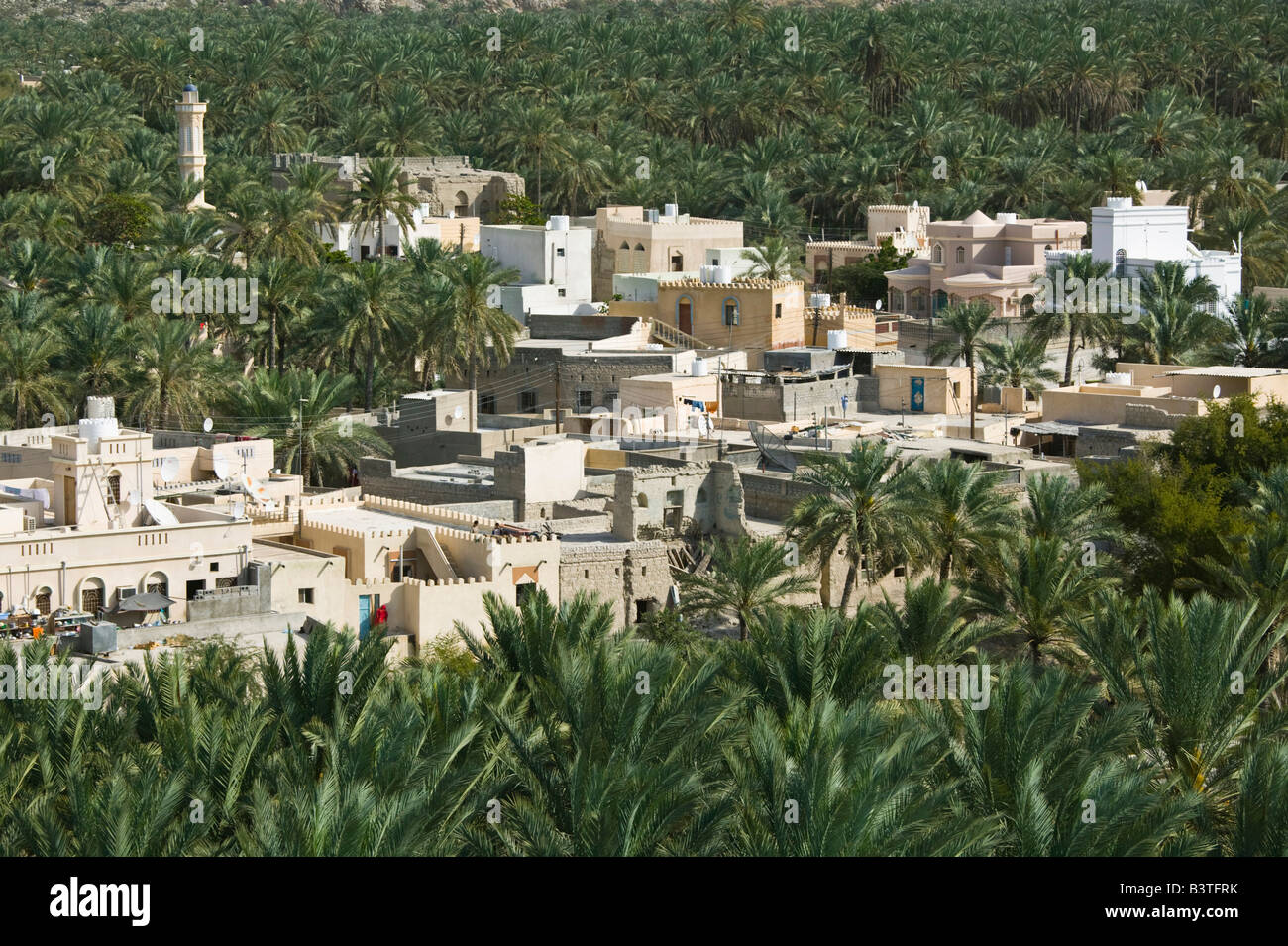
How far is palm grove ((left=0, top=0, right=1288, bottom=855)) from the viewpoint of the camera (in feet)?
72.5

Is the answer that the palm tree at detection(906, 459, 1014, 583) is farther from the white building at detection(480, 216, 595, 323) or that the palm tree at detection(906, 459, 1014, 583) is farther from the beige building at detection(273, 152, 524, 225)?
the beige building at detection(273, 152, 524, 225)

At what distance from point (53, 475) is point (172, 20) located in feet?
409

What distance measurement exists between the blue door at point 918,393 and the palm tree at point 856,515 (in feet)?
47.6

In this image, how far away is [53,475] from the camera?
36.5 meters

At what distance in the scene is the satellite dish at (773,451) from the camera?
45.0 meters

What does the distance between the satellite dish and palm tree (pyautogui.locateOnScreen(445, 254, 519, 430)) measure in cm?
1011

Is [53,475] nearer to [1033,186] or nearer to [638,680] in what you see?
[638,680]

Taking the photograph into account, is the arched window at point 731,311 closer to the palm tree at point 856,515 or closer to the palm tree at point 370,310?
the palm tree at point 370,310

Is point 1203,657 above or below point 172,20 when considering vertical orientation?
below

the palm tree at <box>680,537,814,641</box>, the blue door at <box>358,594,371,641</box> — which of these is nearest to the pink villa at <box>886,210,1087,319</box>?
the palm tree at <box>680,537,814,641</box>

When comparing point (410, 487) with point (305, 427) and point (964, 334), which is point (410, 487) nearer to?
point (305, 427)

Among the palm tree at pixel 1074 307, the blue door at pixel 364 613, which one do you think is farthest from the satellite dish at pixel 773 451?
the palm tree at pixel 1074 307
